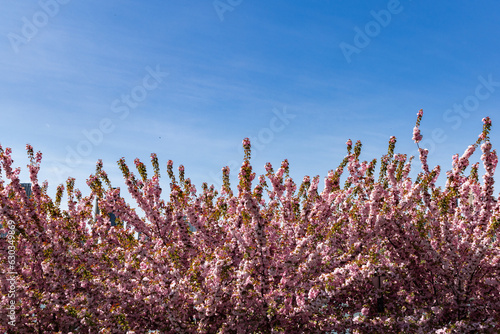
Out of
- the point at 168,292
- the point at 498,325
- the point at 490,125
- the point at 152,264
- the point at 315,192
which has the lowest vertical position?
the point at 498,325

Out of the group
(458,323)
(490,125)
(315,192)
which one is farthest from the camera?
(315,192)

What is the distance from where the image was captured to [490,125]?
839cm

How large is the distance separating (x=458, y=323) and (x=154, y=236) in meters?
6.92

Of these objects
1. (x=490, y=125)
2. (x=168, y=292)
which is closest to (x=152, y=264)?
(x=168, y=292)

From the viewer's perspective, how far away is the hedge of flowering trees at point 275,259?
7.25 m

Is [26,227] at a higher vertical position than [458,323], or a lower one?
higher

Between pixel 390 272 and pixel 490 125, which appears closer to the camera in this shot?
pixel 390 272

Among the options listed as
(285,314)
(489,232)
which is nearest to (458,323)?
(489,232)

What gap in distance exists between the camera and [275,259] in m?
8.02

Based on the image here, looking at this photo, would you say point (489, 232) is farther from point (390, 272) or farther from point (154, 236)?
point (154, 236)

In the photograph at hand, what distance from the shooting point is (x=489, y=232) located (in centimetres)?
736

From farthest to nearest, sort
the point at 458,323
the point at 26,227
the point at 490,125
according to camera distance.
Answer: the point at 26,227 < the point at 490,125 < the point at 458,323

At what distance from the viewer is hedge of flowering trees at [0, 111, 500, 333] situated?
23.8 ft

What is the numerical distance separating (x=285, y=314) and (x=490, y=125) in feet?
19.0
